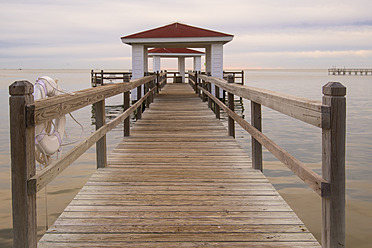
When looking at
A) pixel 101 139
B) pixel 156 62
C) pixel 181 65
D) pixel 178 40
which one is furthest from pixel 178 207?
pixel 181 65

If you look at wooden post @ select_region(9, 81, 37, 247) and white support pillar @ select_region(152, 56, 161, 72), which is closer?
wooden post @ select_region(9, 81, 37, 247)

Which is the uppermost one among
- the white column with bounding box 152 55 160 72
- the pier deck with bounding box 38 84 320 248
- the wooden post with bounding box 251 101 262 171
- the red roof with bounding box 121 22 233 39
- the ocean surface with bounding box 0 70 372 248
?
the red roof with bounding box 121 22 233 39

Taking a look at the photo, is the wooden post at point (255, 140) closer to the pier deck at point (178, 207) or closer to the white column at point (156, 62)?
the pier deck at point (178, 207)

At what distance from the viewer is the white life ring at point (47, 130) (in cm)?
365

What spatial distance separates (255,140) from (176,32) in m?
16.4

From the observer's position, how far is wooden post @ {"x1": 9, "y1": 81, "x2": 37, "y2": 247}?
99.6 inches

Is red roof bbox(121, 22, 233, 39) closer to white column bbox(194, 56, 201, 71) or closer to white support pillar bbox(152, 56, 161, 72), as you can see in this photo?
white support pillar bbox(152, 56, 161, 72)

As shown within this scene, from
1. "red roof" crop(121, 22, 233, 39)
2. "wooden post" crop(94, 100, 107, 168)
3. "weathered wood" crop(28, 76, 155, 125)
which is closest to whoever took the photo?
"weathered wood" crop(28, 76, 155, 125)

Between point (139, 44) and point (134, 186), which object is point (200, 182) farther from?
point (139, 44)

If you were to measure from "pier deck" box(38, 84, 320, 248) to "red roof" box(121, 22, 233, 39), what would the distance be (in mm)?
14558

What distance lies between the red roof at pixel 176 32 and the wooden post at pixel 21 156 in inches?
703

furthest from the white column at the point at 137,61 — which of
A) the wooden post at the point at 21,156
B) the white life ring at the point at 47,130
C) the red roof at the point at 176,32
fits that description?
the wooden post at the point at 21,156

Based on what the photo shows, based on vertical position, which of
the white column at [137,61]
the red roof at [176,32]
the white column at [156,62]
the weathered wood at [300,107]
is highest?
the red roof at [176,32]

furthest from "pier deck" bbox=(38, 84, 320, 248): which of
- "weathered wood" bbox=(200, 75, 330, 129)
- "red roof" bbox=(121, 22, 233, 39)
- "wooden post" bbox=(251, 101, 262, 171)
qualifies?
"red roof" bbox=(121, 22, 233, 39)
